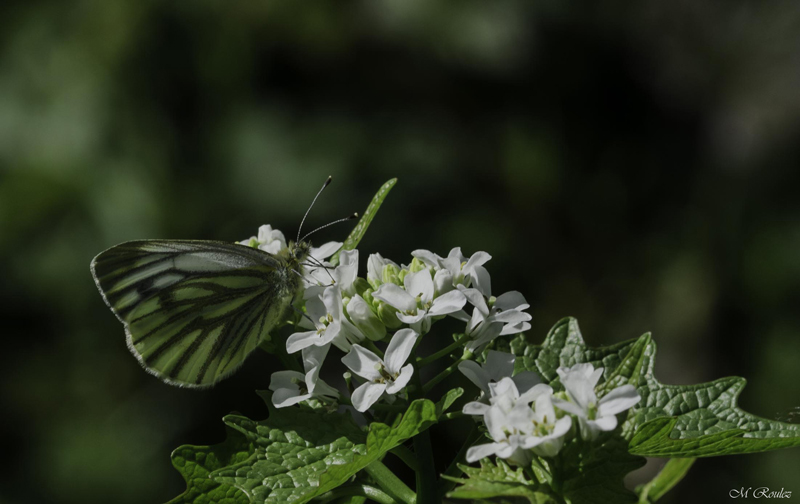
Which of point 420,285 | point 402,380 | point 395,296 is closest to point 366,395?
point 402,380

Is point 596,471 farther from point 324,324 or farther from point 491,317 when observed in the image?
point 324,324

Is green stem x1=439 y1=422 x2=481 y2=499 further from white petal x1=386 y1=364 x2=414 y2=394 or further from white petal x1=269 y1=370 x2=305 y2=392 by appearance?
white petal x1=269 y1=370 x2=305 y2=392

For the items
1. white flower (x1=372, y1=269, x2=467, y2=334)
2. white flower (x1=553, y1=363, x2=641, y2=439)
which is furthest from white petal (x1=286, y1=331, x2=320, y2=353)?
white flower (x1=553, y1=363, x2=641, y2=439)

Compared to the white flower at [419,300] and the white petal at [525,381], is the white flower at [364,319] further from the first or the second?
the white petal at [525,381]

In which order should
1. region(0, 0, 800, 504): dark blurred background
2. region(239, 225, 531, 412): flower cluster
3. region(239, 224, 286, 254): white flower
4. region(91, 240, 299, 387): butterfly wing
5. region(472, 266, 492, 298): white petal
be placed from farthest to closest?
region(0, 0, 800, 504): dark blurred background
region(239, 224, 286, 254): white flower
region(91, 240, 299, 387): butterfly wing
region(472, 266, 492, 298): white petal
region(239, 225, 531, 412): flower cluster

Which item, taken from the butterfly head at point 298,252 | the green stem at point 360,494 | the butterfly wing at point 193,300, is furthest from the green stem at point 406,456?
the butterfly head at point 298,252
